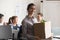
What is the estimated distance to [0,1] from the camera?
231 inches

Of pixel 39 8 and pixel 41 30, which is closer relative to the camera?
pixel 41 30

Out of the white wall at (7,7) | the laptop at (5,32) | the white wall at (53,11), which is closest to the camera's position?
the laptop at (5,32)

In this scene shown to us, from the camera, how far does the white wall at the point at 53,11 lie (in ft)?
19.9

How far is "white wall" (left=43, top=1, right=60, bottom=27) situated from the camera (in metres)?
6.06

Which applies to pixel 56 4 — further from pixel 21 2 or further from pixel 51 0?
pixel 21 2

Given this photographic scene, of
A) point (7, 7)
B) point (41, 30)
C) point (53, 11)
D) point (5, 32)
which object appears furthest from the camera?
point (53, 11)

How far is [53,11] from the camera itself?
20.1 ft

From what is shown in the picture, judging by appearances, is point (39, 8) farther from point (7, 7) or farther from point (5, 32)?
point (5, 32)

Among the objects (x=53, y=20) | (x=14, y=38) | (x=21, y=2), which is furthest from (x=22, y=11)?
(x=14, y=38)

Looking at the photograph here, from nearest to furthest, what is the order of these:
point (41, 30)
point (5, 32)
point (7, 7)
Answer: point (41, 30), point (5, 32), point (7, 7)

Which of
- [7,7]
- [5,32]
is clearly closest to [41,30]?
[5,32]

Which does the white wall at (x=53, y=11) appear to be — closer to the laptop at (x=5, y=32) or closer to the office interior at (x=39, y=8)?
the office interior at (x=39, y=8)

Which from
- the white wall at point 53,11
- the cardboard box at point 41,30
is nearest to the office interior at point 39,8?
the white wall at point 53,11

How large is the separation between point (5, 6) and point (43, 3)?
1.49 m
